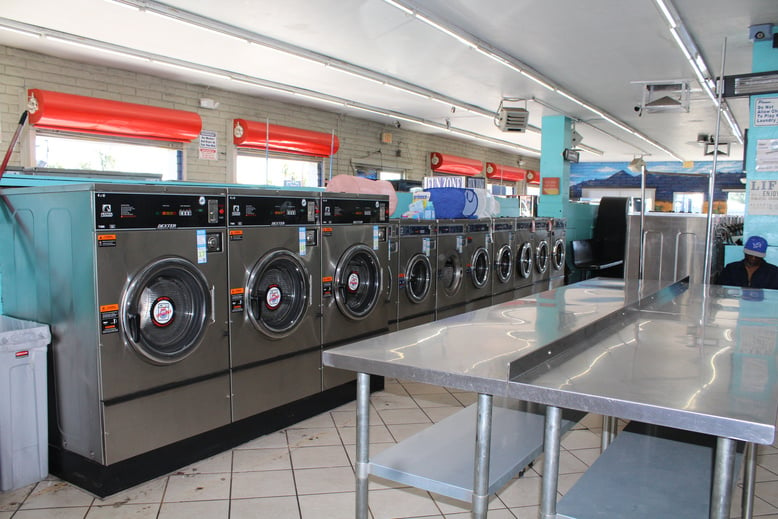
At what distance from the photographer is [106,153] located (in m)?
7.75

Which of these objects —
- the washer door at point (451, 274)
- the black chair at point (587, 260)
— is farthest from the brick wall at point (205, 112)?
the black chair at point (587, 260)

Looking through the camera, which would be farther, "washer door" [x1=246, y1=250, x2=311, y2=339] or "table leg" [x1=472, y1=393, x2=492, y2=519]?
"washer door" [x1=246, y1=250, x2=311, y2=339]

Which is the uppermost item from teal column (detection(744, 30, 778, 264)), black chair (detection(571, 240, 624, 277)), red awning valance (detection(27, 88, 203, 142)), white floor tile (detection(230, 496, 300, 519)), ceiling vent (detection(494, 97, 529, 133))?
ceiling vent (detection(494, 97, 529, 133))

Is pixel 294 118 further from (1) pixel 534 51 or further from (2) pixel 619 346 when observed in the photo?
(2) pixel 619 346

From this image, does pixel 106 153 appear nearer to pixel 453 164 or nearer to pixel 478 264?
pixel 478 264

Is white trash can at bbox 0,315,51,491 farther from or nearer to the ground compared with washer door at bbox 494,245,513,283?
nearer to the ground

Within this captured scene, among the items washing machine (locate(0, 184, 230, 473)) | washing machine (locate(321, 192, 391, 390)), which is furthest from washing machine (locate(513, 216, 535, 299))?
washing machine (locate(0, 184, 230, 473))

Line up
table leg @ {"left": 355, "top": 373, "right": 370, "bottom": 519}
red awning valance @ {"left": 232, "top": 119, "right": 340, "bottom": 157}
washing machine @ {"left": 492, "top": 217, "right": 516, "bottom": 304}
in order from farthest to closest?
red awning valance @ {"left": 232, "top": 119, "right": 340, "bottom": 157} → washing machine @ {"left": 492, "top": 217, "right": 516, "bottom": 304} → table leg @ {"left": 355, "top": 373, "right": 370, "bottom": 519}

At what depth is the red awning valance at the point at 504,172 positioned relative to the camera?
1584 cm

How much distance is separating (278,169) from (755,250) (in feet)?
23.8

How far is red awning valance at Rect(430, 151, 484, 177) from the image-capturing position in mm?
13195

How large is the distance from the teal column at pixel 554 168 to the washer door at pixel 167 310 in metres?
8.01

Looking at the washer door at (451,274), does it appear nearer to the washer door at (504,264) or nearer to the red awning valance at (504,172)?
the washer door at (504,264)

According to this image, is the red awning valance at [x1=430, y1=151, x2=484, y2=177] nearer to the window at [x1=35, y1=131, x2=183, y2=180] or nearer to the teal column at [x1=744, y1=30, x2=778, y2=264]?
the window at [x1=35, y1=131, x2=183, y2=180]
